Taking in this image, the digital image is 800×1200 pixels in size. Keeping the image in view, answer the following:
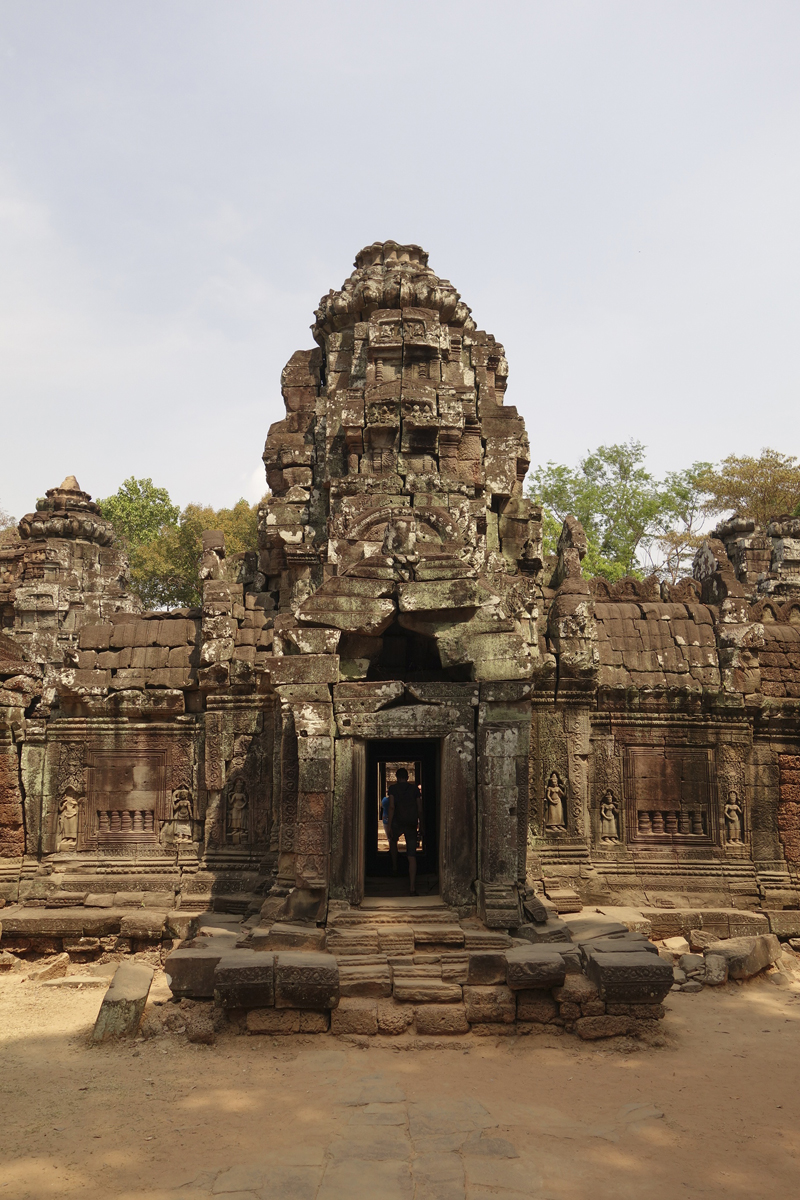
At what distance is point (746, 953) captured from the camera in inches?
321

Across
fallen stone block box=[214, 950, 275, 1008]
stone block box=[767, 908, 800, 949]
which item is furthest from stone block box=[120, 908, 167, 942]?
stone block box=[767, 908, 800, 949]

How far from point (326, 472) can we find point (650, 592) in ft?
14.5

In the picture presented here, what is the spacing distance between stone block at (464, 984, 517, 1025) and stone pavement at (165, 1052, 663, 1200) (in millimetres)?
1019

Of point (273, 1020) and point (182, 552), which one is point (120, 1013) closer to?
point (273, 1020)

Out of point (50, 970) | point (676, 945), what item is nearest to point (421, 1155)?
point (676, 945)

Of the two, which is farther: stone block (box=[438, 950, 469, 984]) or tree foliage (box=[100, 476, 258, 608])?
tree foliage (box=[100, 476, 258, 608])

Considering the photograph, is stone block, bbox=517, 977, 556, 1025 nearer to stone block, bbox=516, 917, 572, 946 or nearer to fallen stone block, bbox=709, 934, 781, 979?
stone block, bbox=516, 917, 572, 946

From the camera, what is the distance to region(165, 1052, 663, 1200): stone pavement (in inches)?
167

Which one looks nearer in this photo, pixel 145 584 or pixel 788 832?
pixel 788 832

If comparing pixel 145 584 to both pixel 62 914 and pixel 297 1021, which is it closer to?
pixel 62 914

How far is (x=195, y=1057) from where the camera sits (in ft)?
19.5

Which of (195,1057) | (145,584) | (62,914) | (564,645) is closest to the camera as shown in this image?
(195,1057)

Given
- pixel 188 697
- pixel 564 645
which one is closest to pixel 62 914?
pixel 188 697

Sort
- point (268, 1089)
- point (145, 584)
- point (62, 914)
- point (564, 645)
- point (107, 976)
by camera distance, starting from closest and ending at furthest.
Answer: point (268, 1089), point (107, 976), point (62, 914), point (564, 645), point (145, 584)
